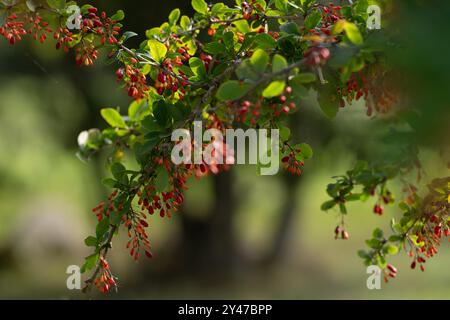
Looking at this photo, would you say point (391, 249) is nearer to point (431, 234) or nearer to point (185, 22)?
point (431, 234)

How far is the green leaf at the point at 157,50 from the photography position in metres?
1.55

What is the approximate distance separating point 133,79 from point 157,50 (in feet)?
0.31

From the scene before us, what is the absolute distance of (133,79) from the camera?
1.58 m

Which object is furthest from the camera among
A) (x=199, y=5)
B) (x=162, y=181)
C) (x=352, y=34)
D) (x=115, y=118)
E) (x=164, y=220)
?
(x=164, y=220)

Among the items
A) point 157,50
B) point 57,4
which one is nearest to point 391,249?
point 157,50

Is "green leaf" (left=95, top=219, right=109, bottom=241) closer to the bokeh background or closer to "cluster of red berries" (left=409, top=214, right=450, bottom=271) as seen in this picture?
"cluster of red berries" (left=409, top=214, right=450, bottom=271)

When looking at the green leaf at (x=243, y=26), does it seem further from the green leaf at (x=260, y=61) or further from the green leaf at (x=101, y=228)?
the green leaf at (x=101, y=228)

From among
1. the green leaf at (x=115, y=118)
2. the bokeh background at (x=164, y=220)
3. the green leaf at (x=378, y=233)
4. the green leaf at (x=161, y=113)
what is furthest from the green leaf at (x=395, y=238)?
the bokeh background at (x=164, y=220)

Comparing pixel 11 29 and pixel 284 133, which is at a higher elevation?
pixel 11 29

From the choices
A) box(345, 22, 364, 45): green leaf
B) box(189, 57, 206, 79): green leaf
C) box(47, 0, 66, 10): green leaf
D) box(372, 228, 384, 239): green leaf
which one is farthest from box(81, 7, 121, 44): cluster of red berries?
box(372, 228, 384, 239): green leaf

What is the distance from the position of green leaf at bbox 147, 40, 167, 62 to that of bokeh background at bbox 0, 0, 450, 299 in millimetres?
3993

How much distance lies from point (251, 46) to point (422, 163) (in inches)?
20.7

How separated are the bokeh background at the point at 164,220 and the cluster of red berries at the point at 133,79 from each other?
3.97m

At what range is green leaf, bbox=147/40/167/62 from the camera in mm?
1555
